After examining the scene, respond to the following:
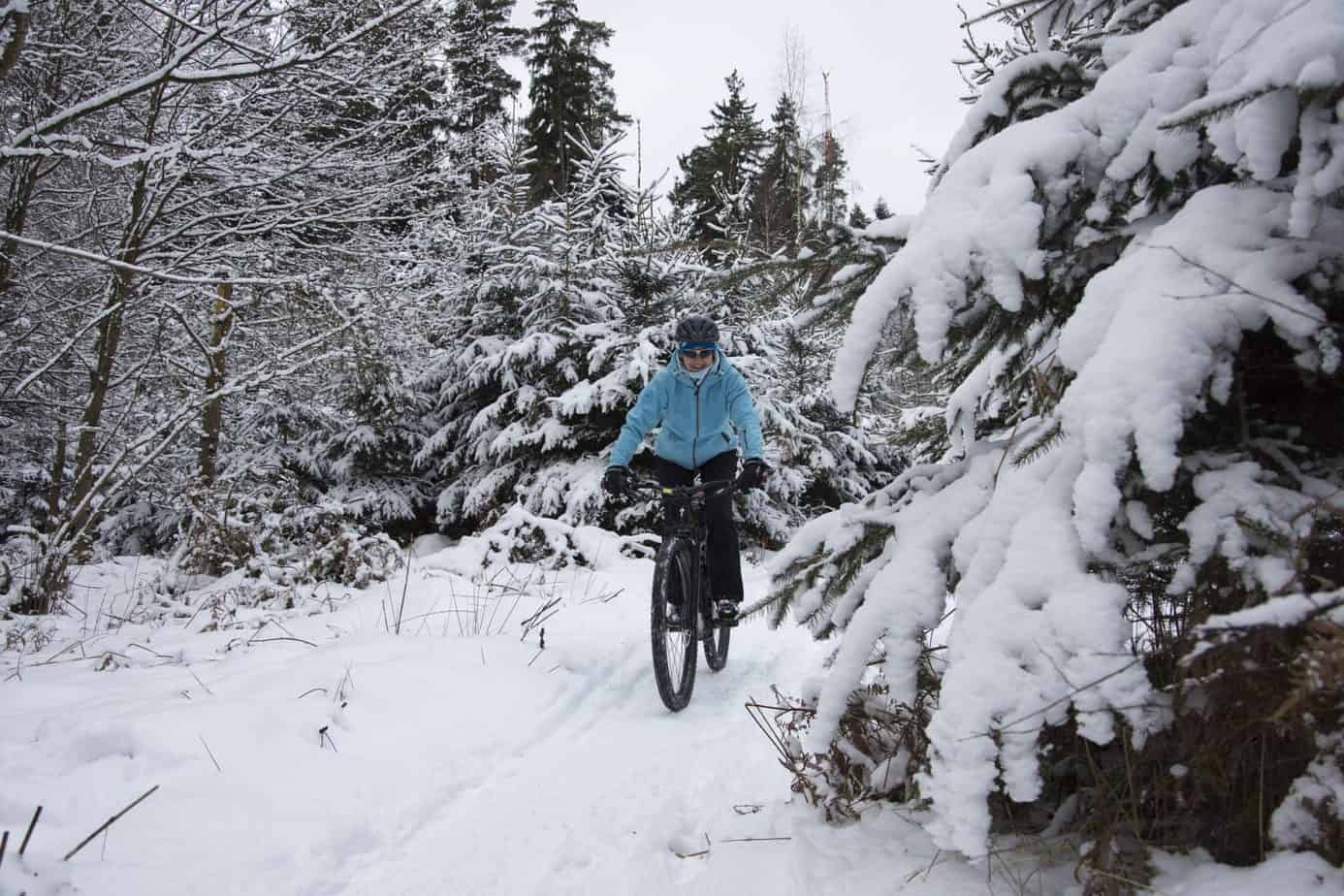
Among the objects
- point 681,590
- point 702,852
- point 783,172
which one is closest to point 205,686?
point 681,590

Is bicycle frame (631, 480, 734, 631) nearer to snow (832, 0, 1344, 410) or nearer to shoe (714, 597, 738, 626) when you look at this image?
shoe (714, 597, 738, 626)

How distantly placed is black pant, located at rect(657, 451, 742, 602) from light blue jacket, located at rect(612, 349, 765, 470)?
0.07 m

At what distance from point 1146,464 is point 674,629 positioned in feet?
9.36

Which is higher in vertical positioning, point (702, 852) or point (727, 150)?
point (727, 150)

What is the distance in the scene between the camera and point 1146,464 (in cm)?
129

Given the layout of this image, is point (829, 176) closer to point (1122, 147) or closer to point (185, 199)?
point (185, 199)

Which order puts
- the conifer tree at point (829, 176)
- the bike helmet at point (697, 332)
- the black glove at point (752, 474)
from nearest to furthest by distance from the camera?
the black glove at point (752, 474), the bike helmet at point (697, 332), the conifer tree at point (829, 176)

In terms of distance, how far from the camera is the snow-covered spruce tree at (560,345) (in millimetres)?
7941

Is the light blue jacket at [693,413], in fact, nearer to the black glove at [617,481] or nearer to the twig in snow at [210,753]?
the black glove at [617,481]

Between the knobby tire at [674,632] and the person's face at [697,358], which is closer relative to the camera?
the knobby tire at [674,632]

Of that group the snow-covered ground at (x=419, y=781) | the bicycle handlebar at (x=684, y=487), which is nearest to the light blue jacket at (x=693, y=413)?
the bicycle handlebar at (x=684, y=487)

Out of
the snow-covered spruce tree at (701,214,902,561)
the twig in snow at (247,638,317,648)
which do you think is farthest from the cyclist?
the snow-covered spruce tree at (701,214,902,561)

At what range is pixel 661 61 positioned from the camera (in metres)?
133

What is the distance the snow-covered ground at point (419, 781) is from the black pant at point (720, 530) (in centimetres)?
58
